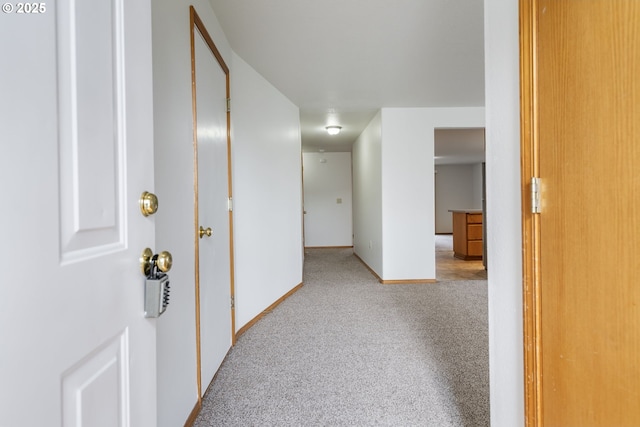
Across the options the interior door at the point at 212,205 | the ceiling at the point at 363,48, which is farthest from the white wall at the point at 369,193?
the interior door at the point at 212,205

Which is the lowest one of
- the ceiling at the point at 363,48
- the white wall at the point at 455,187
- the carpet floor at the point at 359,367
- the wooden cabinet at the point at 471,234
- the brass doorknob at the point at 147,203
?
the carpet floor at the point at 359,367

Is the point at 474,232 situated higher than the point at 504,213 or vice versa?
the point at 504,213

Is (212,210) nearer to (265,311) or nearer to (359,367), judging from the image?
(359,367)

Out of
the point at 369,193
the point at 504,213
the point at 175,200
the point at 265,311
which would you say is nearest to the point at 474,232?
the point at 369,193

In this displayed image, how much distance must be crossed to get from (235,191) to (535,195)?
2113 mm

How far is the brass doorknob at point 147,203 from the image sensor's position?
0.68 metres

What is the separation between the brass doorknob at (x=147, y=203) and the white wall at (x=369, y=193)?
369 cm

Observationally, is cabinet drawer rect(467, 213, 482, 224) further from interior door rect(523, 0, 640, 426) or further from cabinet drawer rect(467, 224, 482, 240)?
interior door rect(523, 0, 640, 426)

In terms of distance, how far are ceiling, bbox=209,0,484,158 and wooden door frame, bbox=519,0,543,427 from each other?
1319 millimetres

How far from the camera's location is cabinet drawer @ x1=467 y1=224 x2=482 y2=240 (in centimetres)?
568

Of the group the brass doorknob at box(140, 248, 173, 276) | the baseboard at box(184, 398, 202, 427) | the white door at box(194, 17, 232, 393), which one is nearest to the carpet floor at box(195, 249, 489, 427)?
the baseboard at box(184, 398, 202, 427)

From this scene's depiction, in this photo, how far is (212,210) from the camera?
6.01ft

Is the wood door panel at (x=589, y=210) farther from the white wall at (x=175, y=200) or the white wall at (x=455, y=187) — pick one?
the white wall at (x=455, y=187)

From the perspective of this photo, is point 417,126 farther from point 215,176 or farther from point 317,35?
point 215,176
